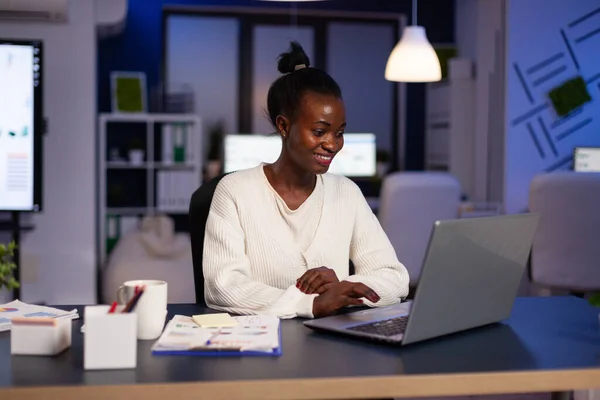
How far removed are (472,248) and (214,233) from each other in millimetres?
Answer: 708

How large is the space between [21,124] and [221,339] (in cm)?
324

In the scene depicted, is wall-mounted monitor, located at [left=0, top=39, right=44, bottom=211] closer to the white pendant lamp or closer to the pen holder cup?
the white pendant lamp

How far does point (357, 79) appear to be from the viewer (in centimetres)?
776

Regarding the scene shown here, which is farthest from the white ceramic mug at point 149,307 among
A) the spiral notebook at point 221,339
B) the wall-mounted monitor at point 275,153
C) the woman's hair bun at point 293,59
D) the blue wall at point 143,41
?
the blue wall at point 143,41

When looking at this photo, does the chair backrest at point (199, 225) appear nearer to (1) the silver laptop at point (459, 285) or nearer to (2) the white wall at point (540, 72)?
(1) the silver laptop at point (459, 285)

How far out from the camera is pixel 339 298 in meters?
1.60

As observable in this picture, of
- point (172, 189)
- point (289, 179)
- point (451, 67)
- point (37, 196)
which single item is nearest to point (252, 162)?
point (172, 189)

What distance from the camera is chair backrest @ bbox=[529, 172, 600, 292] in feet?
13.2

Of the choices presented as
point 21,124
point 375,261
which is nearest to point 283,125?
point 375,261

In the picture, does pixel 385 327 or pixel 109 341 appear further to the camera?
pixel 385 327

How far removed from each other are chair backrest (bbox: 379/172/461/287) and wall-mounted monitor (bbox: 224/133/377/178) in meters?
2.33

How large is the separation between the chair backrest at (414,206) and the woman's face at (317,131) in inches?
87.9

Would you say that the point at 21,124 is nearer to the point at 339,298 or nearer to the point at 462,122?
the point at 339,298

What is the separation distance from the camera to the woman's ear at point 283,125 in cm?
205
